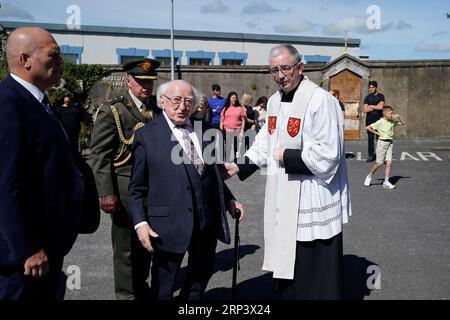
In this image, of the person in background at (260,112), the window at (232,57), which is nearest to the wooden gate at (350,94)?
the person in background at (260,112)

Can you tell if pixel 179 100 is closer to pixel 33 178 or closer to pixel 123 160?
pixel 123 160

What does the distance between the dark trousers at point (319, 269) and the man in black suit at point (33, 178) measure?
1.79 metres

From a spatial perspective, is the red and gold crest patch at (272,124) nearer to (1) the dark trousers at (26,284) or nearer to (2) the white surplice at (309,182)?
(2) the white surplice at (309,182)

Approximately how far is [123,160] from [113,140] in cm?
19

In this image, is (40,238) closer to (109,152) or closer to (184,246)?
(184,246)

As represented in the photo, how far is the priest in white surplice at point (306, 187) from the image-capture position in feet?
12.6

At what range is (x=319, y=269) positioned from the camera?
157 inches

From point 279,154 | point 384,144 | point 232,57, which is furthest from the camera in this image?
point 232,57

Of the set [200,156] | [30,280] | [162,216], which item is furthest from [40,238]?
[200,156]

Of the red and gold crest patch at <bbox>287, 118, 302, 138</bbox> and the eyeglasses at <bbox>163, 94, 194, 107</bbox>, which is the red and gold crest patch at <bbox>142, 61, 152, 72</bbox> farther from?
the red and gold crest patch at <bbox>287, 118, 302, 138</bbox>

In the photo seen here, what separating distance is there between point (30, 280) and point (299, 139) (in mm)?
2129

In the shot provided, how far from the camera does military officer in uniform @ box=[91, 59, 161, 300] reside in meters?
4.27

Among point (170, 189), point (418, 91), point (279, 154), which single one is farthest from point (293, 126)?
point (418, 91)

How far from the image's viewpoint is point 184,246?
3.70 m
